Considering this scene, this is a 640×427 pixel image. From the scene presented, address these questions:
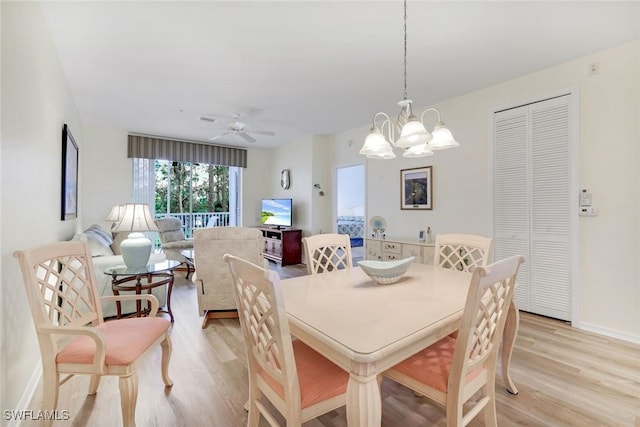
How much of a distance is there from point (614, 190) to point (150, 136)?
21.7 feet

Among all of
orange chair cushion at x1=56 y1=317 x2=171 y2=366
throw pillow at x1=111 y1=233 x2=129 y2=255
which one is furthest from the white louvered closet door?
throw pillow at x1=111 y1=233 x2=129 y2=255

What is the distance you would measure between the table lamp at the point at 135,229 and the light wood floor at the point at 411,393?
857 mm

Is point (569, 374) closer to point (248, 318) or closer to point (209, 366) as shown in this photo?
point (248, 318)

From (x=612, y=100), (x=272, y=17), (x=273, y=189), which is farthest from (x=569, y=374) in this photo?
(x=273, y=189)

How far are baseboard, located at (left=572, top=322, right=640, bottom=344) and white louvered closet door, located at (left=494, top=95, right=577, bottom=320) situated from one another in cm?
13

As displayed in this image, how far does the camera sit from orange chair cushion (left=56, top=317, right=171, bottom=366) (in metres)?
1.40

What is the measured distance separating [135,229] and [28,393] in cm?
133

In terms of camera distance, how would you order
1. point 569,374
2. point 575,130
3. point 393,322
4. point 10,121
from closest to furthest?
point 393,322 → point 10,121 → point 569,374 → point 575,130

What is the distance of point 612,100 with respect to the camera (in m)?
2.58

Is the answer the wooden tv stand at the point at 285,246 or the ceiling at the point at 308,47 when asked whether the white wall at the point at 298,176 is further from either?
the ceiling at the point at 308,47

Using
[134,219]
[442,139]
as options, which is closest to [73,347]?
[134,219]

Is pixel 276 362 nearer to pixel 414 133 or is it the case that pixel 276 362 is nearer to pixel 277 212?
pixel 414 133

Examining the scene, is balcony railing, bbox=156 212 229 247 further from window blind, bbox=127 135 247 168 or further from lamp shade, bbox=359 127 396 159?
lamp shade, bbox=359 127 396 159

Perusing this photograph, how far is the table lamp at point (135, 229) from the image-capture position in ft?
8.80
